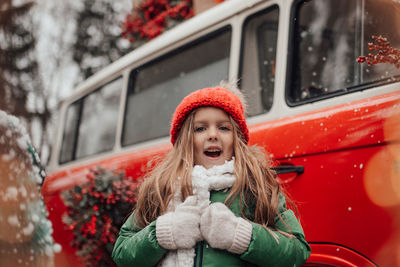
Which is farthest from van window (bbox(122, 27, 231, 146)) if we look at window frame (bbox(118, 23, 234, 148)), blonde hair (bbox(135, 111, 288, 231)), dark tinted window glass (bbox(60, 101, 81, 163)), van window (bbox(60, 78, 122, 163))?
dark tinted window glass (bbox(60, 101, 81, 163))

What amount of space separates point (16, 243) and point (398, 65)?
1751mm

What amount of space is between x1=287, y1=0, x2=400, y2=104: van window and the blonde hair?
2.46ft

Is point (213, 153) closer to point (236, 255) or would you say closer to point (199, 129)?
point (199, 129)

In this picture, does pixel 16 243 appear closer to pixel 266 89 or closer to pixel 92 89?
pixel 266 89

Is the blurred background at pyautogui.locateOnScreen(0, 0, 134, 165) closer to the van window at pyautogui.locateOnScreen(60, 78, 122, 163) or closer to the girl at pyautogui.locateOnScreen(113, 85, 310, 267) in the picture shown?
the van window at pyautogui.locateOnScreen(60, 78, 122, 163)

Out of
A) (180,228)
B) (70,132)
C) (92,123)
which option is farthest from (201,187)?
(70,132)

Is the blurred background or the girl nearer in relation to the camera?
the girl

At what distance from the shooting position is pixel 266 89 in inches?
114

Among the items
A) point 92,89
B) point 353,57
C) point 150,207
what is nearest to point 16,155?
point 150,207

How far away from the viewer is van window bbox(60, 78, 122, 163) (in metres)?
4.48

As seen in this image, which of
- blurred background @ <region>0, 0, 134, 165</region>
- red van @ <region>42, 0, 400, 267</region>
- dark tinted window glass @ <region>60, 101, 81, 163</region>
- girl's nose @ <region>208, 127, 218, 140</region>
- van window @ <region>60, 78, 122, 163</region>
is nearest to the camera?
girl's nose @ <region>208, 127, 218, 140</region>

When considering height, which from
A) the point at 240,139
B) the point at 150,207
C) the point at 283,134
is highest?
the point at 283,134

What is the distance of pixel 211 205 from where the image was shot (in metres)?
1.68

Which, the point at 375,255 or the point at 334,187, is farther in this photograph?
the point at 334,187
